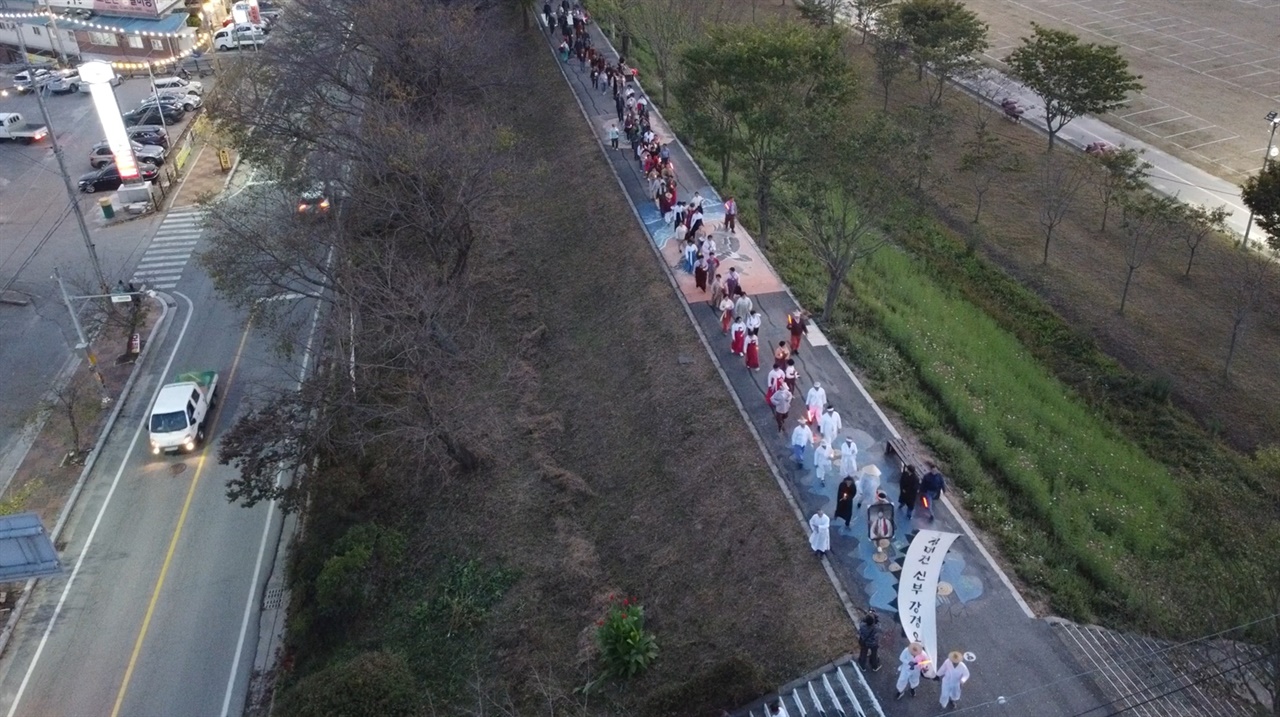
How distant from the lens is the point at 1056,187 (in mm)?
36688

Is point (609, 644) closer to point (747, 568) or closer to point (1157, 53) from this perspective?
point (747, 568)

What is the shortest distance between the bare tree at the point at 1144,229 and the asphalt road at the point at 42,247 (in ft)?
115

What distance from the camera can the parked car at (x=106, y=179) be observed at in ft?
142

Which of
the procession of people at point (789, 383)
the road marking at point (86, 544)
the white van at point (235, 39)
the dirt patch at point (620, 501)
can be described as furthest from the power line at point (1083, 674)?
the white van at point (235, 39)

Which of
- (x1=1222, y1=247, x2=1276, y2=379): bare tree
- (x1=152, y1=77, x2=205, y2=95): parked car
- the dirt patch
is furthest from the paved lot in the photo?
(x1=152, y1=77, x2=205, y2=95): parked car

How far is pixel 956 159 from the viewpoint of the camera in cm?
4297

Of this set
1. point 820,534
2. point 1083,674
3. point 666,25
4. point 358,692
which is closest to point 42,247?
point 666,25

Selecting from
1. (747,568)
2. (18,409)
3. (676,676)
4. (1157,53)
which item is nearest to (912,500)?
(747,568)

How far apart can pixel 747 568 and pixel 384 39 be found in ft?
92.9

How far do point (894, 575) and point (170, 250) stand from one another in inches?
1289

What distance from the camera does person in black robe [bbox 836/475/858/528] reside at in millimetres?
18438

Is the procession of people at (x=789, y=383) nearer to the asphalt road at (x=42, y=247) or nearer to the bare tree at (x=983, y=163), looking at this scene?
the bare tree at (x=983, y=163)

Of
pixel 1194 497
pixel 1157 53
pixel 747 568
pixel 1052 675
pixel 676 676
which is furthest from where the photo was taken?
pixel 1157 53

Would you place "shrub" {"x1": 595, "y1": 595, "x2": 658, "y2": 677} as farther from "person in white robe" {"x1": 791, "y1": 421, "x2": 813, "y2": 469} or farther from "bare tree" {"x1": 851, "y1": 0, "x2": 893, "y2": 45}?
"bare tree" {"x1": 851, "y1": 0, "x2": 893, "y2": 45}
